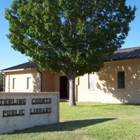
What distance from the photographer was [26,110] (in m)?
10.3

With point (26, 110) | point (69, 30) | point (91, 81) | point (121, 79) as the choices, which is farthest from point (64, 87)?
point (26, 110)

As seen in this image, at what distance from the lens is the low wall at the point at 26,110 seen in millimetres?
9648

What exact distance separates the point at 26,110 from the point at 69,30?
26.9ft

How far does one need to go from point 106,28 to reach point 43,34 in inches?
164

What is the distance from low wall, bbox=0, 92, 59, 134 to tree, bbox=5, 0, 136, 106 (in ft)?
20.8

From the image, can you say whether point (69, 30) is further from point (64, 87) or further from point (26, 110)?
point (64, 87)

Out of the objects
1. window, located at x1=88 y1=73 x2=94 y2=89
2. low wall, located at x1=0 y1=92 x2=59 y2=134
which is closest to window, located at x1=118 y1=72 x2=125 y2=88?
window, located at x1=88 y1=73 x2=94 y2=89

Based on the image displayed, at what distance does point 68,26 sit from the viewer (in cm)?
1772

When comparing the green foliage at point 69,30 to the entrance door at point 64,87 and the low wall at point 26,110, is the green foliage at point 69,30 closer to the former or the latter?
the low wall at point 26,110

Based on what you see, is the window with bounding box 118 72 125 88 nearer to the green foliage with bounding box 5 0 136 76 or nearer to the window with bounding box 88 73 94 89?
the window with bounding box 88 73 94 89

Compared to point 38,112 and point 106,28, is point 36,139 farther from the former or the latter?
point 106,28

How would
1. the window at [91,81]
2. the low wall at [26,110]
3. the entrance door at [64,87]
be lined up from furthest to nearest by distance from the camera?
the entrance door at [64,87]
the window at [91,81]
the low wall at [26,110]

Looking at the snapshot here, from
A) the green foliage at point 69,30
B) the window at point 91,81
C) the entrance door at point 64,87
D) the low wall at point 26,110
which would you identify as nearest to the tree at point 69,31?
the green foliage at point 69,30

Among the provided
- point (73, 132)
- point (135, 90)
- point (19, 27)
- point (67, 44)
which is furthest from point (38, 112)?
point (135, 90)
